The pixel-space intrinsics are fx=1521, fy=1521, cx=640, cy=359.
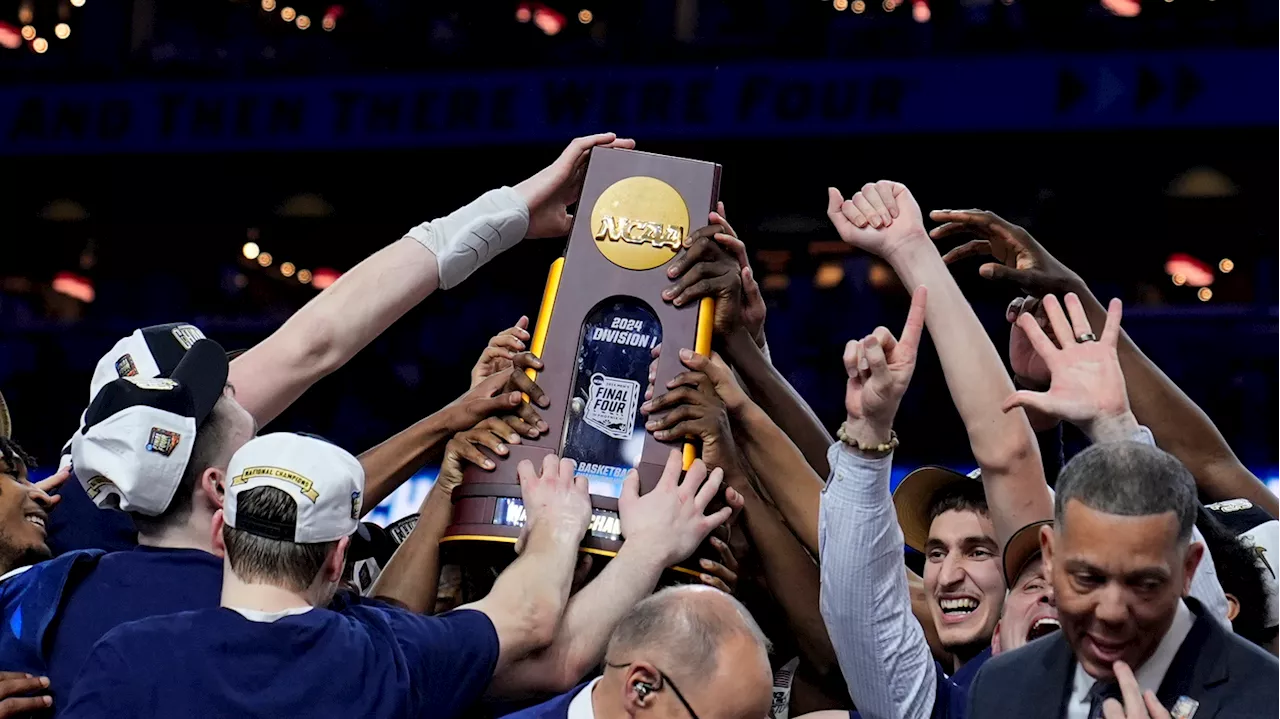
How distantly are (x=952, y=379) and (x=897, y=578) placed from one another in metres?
0.43

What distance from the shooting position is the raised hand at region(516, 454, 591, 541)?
2.55m

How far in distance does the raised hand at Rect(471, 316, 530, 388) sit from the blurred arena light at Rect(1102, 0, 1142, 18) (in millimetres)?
8150

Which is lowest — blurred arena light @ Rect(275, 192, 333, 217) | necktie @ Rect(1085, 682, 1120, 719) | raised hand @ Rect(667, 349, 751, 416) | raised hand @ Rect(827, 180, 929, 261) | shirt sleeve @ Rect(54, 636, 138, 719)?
shirt sleeve @ Rect(54, 636, 138, 719)

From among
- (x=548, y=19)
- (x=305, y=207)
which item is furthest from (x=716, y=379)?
(x=305, y=207)

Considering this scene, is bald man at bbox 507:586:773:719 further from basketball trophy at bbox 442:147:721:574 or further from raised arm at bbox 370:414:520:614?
raised arm at bbox 370:414:520:614

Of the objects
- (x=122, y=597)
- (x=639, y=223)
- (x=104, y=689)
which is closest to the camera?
(x=104, y=689)

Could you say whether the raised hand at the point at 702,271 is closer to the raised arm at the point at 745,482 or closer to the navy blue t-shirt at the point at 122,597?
the raised arm at the point at 745,482

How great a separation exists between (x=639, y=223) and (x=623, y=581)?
656 mm

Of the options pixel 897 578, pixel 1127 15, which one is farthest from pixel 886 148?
pixel 897 578

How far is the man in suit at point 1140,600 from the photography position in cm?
193

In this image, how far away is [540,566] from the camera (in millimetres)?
2498

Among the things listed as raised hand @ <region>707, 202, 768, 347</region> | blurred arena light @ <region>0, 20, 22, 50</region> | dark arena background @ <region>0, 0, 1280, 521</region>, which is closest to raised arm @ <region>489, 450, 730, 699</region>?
raised hand @ <region>707, 202, 768, 347</region>

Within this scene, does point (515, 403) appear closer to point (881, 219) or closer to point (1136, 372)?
point (881, 219)

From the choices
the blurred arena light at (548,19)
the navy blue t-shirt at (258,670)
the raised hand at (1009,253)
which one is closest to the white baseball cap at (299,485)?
the navy blue t-shirt at (258,670)
